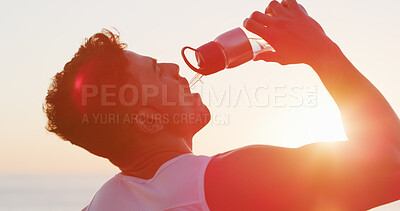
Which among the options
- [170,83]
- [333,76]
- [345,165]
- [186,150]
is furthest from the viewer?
[170,83]

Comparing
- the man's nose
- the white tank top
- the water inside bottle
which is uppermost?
the water inside bottle

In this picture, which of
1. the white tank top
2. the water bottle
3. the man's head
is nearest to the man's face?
the man's head

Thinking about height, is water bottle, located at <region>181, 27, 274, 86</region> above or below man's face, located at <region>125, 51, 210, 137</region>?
above

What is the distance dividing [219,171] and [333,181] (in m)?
0.28

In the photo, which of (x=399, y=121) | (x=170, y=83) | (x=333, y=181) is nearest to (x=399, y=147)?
(x=399, y=121)

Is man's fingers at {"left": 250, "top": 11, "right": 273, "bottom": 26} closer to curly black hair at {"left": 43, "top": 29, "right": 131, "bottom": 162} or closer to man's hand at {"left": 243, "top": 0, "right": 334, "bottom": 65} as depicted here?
man's hand at {"left": 243, "top": 0, "right": 334, "bottom": 65}

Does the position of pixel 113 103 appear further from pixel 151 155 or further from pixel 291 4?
pixel 291 4

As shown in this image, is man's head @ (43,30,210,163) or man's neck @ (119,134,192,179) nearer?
Result: man's neck @ (119,134,192,179)

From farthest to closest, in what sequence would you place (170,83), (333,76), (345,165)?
(170,83), (333,76), (345,165)

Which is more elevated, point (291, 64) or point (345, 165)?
point (291, 64)

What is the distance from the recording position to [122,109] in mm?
1741

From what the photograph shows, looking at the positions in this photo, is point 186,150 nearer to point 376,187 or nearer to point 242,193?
point 242,193

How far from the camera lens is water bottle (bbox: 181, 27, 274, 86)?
204cm

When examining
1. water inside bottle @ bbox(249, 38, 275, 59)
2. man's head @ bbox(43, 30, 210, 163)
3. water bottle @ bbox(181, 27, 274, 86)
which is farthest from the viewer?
water inside bottle @ bbox(249, 38, 275, 59)
